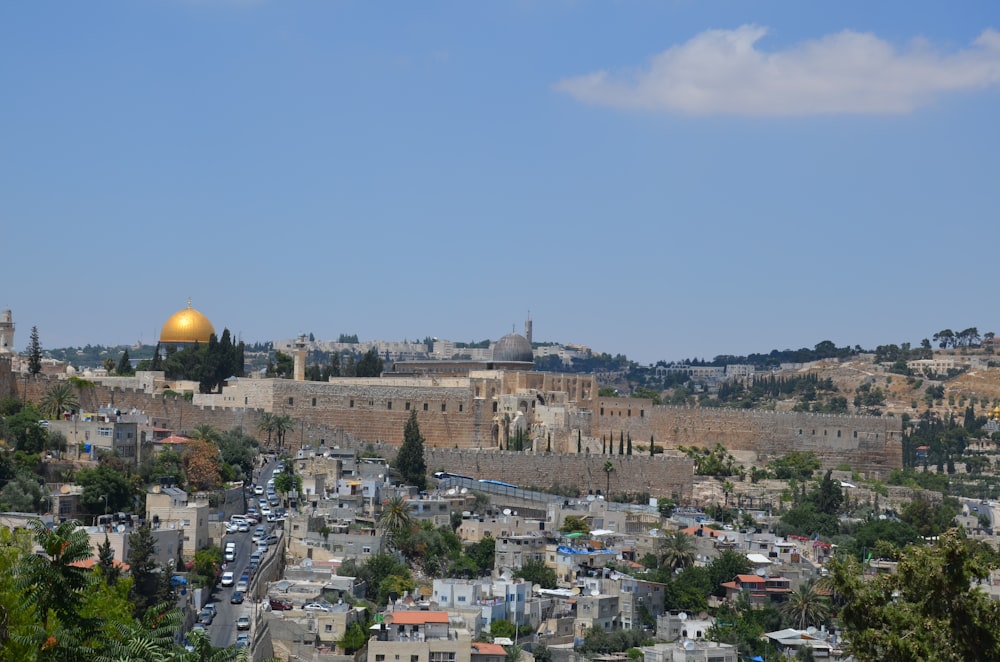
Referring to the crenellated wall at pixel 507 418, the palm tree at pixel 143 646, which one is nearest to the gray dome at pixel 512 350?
the crenellated wall at pixel 507 418

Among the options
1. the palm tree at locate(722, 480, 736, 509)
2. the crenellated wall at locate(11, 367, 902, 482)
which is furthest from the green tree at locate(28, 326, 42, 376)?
the palm tree at locate(722, 480, 736, 509)

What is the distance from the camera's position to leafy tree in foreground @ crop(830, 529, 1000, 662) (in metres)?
16.8

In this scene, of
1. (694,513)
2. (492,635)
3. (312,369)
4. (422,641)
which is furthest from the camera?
(312,369)

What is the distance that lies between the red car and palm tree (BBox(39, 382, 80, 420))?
11.0 meters

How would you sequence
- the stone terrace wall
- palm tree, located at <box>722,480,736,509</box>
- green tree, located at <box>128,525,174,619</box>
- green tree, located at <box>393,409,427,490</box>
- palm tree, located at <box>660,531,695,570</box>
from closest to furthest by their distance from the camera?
green tree, located at <box>128,525,174,619</box>, palm tree, located at <box>660,531,695,570</box>, green tree, located at <box>393,409,427,490</box>, palm tree, located at <box>722,480,736,509</box>, the stone terrace wall

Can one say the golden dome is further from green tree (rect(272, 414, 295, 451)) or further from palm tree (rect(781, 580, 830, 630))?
palm tree (rect(781, 580, 830, 630))

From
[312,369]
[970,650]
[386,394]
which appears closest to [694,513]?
[386,394]

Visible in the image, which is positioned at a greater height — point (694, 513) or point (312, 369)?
point (312, 369)

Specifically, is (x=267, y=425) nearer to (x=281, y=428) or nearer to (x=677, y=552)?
(x=281, y=428)

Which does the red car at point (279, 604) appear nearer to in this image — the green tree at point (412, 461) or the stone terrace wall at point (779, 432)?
the green tree at point (412, 461)

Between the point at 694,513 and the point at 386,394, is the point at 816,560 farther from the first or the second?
the point at 386,394

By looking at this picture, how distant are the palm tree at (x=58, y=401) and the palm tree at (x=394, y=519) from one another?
326 inches

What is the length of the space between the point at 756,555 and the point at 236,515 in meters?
12.2

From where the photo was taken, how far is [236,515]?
1490 inches
